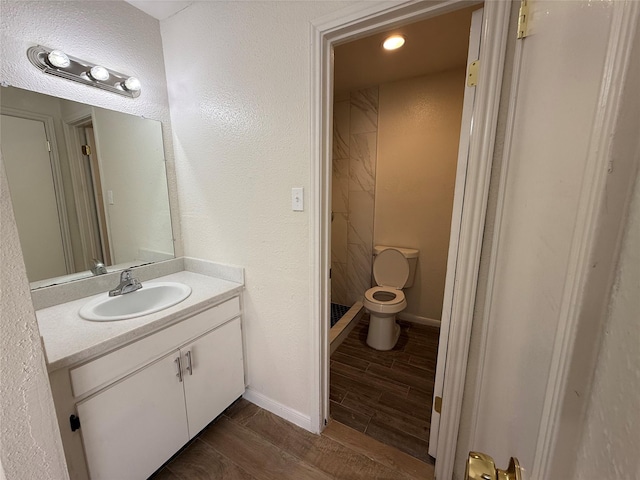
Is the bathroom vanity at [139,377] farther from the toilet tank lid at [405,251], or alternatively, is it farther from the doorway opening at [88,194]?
the toilet tank lid at [405,251]

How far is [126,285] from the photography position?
4.60ft

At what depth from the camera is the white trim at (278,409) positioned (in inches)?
58.4

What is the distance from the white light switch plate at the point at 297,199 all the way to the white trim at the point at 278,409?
3.86 ft

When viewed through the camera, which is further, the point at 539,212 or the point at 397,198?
the point at 397,198

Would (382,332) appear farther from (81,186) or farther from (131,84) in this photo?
(131,84)

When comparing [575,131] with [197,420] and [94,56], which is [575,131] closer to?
[197,420]

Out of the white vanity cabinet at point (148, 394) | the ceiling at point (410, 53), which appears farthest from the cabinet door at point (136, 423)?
the ceiling at point (410, 53)

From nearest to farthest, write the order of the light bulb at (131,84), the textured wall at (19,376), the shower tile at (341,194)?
the textured wall at (19,376) → the light bulb at (131,84) → the shower tile at (341,194)

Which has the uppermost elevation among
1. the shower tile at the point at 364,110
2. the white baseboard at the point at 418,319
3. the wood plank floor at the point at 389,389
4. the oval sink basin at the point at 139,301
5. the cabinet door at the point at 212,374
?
the shower tile at the point at 364,110

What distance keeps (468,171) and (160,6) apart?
5.96 feet

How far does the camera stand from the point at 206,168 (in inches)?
61.2

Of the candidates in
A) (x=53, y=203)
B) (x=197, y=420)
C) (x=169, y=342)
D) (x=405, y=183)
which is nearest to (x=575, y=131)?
(x=169, y=342)

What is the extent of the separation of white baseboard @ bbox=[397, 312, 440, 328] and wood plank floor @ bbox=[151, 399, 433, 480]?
144 centimetres

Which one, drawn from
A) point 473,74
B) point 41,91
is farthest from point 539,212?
point 41,91
